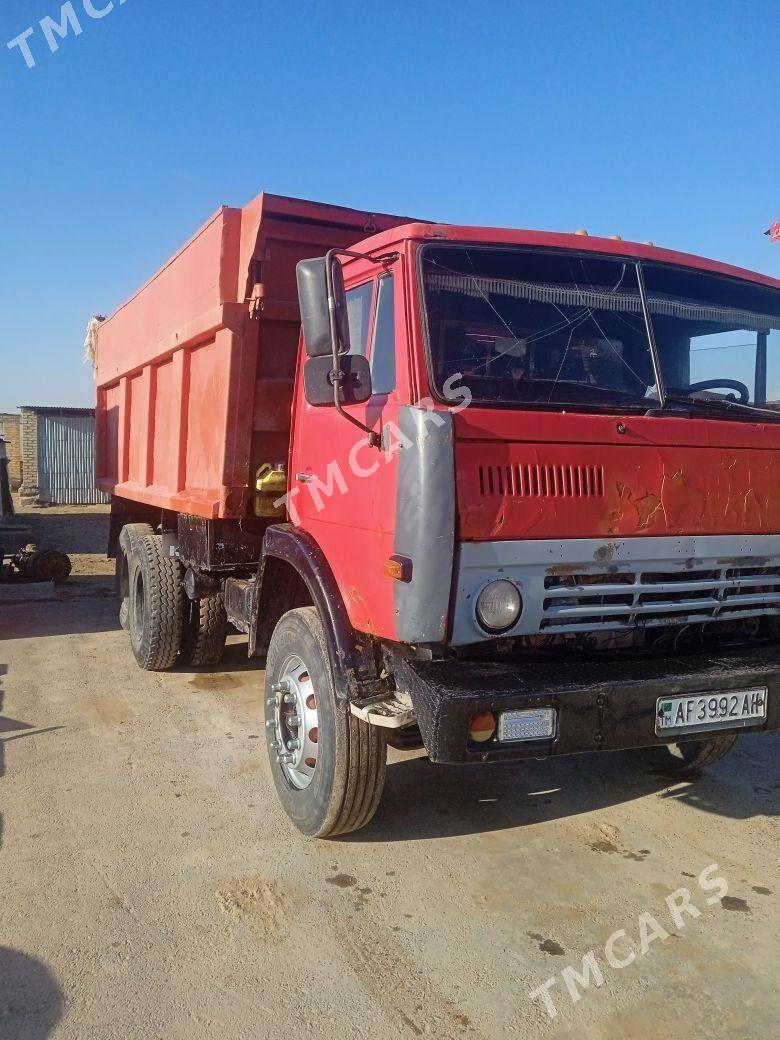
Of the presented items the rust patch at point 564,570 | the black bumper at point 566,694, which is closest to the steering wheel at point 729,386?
the rust patch at point 564,570

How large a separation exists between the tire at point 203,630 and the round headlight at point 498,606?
3.41m

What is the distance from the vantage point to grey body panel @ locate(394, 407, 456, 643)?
2873mm

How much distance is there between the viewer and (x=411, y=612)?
9.54ft

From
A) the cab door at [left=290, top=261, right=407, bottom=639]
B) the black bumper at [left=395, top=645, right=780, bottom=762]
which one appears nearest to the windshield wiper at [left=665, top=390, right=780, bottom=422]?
the black bumper at [left=395, top=645, right=780, bottom=762]

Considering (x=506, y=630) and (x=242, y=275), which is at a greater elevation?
(x=242, y=275)

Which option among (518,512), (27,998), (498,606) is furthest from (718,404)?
(27,998)

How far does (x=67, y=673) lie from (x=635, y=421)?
486 cm

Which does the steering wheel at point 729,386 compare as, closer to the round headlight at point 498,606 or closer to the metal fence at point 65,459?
the round headlight at point 498,606

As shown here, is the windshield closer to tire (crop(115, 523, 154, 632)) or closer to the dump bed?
the dump bed

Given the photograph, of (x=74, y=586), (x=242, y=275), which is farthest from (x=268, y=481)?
(x=74, y=586)

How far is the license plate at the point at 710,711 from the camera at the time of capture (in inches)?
120

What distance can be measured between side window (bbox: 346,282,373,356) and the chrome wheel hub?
1447 millimetres

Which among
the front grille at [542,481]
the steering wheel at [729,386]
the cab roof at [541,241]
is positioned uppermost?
the cab roof at [541,241]

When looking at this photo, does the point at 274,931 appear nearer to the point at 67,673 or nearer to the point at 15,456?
the point at 67,673
